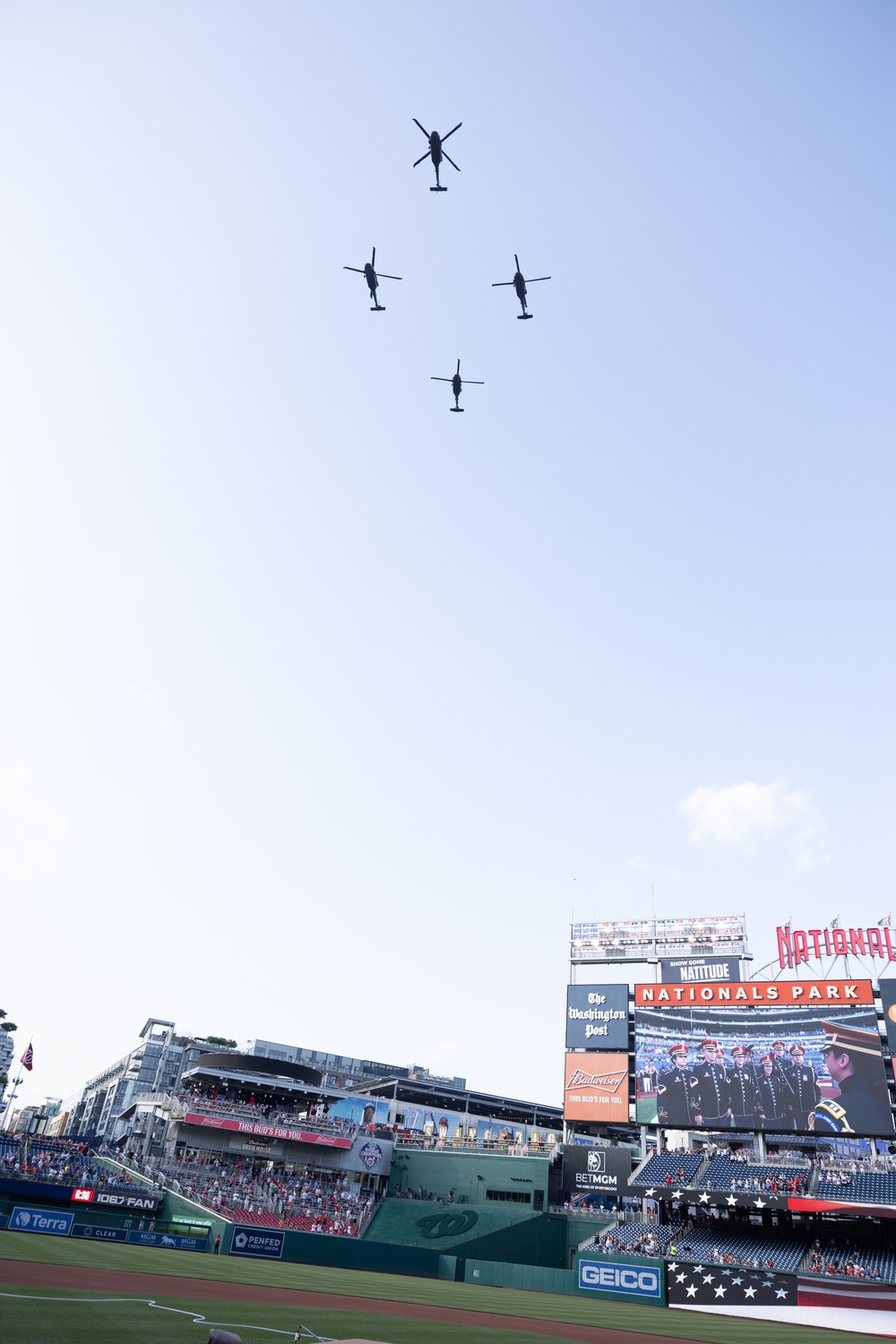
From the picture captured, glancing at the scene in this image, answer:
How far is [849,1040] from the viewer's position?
54625 millimetres

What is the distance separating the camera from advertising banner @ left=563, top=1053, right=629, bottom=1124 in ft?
197

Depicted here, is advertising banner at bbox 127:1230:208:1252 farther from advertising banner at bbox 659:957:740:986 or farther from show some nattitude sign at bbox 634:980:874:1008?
advertising banner at bbox 659:957:740:986

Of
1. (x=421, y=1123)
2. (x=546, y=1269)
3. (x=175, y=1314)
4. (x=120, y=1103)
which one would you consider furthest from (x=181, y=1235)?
(x=120, y=1103)

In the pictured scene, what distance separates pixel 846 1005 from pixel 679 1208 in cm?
1701

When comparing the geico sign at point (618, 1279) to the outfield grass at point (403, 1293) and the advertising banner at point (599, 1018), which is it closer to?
the outfield grass at point (403, 1293)

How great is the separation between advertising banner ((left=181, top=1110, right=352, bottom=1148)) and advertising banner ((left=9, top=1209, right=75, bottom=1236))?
75.5 feet

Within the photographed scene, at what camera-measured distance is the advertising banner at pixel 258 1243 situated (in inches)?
1724

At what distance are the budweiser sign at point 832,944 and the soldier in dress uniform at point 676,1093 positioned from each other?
10.0 meters

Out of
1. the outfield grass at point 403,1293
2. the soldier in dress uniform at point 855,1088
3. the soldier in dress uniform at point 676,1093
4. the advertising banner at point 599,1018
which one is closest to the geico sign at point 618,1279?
the outfield grass at point 403,1293

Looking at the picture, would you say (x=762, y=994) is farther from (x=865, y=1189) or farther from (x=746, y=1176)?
(x=865, y=1189)

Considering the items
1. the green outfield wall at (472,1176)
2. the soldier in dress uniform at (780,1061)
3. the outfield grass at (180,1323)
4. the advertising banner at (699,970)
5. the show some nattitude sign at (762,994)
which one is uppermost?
the advertising banner at (699,970)

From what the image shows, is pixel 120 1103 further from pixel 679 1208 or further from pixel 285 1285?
pixel 285 1285

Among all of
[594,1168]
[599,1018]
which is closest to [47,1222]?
[594,1168]

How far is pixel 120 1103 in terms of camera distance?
443 feet
